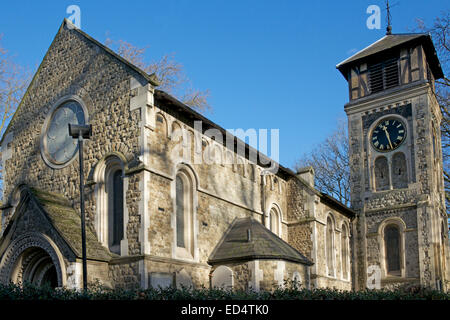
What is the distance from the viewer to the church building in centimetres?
1543

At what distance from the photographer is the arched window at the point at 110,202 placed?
1608 centimetres

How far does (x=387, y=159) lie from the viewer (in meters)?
28.8

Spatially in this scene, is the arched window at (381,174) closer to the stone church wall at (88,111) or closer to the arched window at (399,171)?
the arched window at (399,171)

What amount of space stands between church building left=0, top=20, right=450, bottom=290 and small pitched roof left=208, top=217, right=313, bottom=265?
0.18 feet

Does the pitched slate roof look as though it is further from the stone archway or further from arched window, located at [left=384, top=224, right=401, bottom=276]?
arched window, located at [left=384, top=224, right=401, bottom=276]

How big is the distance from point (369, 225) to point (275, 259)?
12756 mm

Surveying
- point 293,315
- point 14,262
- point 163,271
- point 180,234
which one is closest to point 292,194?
point 180,234

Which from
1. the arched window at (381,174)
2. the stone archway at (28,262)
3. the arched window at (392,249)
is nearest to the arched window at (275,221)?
the arched window at (392,249)

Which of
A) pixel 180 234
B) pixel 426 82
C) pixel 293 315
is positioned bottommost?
pixel 293 315

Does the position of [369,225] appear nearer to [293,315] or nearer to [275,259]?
[275,259]

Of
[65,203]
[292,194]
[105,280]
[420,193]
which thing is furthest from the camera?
[420,193]

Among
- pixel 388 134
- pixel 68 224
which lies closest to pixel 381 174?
pixel 388 134

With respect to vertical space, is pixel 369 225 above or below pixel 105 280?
above

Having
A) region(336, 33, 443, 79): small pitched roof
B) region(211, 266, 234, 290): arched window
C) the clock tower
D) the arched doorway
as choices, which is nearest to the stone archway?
the arched doorway
